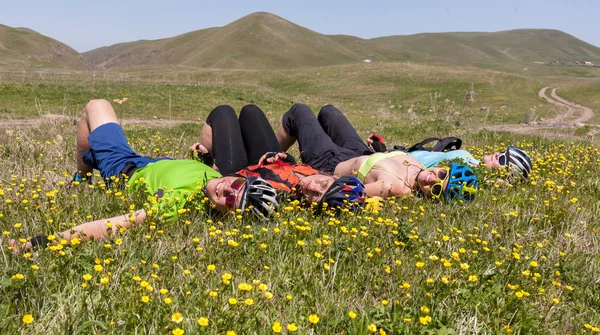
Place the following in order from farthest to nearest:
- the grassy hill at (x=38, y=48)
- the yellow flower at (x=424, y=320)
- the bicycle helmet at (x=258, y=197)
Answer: the grassy hill at (x=38, y=48) < the bicycle helmet at (x=258, y=197) < the yellow flower at (x=424, y=320)

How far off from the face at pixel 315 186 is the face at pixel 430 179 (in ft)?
4.18

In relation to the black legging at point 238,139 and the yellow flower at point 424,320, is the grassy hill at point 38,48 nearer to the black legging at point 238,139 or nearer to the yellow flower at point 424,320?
the black legging at point 238,139

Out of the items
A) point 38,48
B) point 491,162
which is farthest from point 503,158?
point 38,48

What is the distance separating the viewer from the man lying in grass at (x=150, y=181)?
137 inches

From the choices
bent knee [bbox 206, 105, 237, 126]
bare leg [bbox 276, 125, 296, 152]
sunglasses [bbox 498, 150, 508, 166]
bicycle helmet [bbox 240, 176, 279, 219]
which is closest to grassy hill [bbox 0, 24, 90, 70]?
bare leg [bbox 276, 125, 296, 152]

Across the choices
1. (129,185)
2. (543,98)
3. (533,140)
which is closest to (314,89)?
(543,98)

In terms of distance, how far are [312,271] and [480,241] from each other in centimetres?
155

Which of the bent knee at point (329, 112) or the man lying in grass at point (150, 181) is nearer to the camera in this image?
the man lying in grass at point (150, 181)

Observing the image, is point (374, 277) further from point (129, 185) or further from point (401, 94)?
point (401, 94)

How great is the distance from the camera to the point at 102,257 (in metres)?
2.96

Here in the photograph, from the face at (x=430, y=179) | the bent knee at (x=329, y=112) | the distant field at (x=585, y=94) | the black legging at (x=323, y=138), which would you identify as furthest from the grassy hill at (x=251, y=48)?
the face at (x=430, y=179)

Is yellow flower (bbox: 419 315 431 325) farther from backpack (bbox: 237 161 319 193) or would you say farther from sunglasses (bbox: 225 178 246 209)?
backpack (bbox: 237 161 319 193)

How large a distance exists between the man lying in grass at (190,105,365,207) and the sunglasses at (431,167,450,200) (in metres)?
1.10

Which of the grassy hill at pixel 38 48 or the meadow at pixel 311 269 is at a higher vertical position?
the grassy hill at pixel 38 48
